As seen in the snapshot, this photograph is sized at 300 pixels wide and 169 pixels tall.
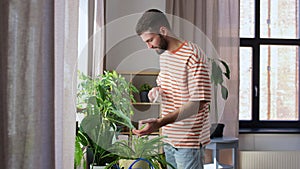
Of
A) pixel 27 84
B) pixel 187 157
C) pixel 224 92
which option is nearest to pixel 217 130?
pixel 224 92

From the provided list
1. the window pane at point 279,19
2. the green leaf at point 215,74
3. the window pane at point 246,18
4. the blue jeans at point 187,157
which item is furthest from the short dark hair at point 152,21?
the window pane at point 279,19

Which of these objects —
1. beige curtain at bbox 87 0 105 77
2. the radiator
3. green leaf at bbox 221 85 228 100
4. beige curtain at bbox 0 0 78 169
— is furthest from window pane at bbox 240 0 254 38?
beige curtain at bbox 0 0 78 169

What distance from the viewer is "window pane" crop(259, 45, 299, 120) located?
440 cm

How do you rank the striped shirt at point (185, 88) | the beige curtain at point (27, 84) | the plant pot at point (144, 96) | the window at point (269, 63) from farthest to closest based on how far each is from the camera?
the window at point (269, 63) < the plant pot at point (144, 96) < the striped shirt at point (185, 88) < the beige curtain at point (27, 84)

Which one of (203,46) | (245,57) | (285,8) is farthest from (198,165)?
(285,8)

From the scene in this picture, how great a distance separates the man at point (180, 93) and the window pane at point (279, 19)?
2.42 meters

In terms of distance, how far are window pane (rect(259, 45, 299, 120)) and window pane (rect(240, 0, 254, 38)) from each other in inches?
7.6

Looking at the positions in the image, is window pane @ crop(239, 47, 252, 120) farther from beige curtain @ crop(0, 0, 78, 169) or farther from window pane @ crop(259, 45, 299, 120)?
beige curtain @ crop(0, 0, 78, 169)

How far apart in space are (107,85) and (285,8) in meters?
2.90

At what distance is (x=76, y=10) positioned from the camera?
97cm

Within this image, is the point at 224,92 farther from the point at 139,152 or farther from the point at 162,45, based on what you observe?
the point at 139,152

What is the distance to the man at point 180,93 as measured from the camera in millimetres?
2127

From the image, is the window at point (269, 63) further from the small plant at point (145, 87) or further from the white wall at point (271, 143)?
the small plant at point (145, 87)

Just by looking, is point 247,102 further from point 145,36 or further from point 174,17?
point 145,36
